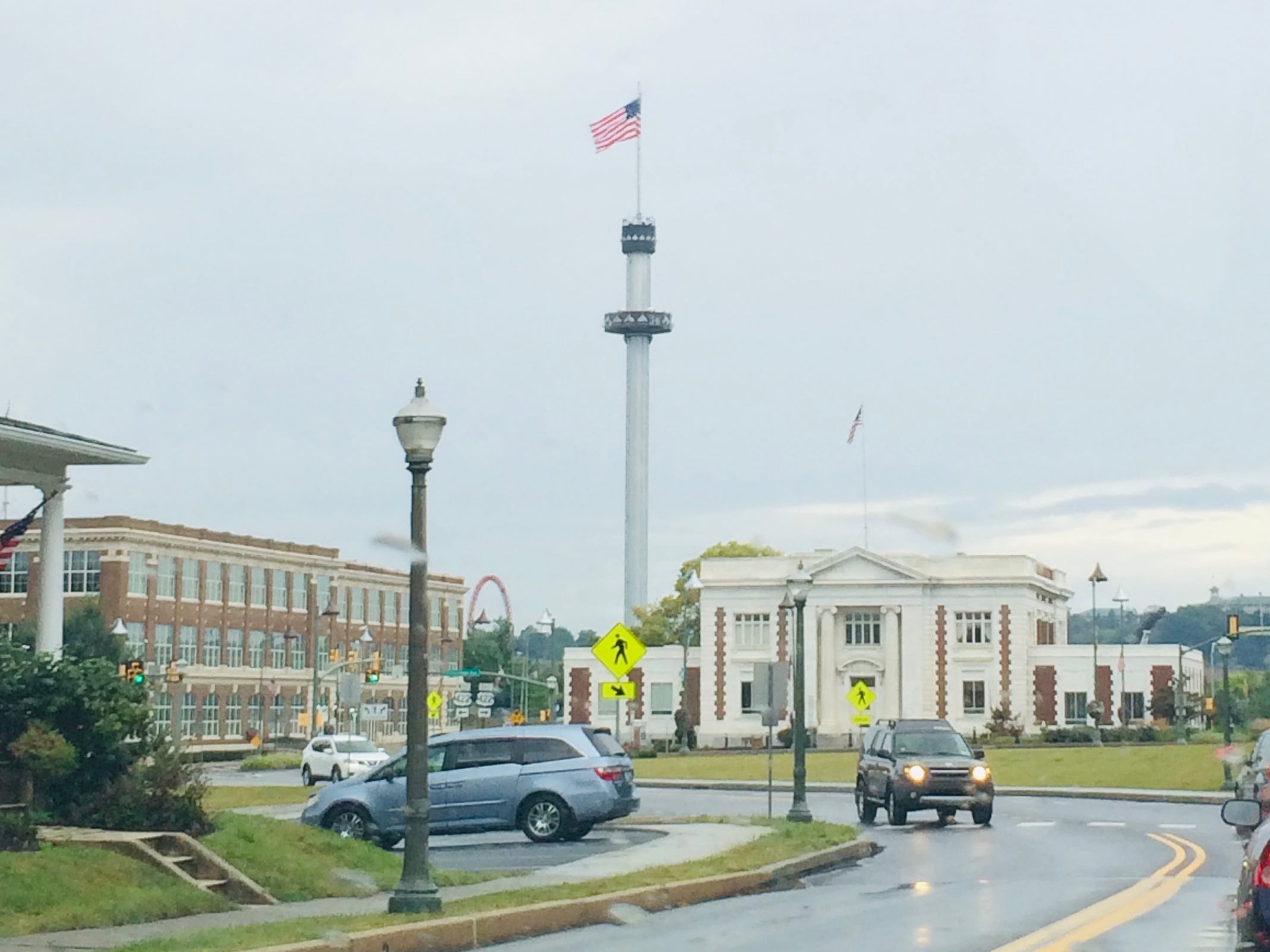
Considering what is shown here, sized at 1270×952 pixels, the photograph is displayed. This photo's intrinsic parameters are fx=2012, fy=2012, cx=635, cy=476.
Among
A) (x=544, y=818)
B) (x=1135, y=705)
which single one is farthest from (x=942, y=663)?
(x=544, y=818)

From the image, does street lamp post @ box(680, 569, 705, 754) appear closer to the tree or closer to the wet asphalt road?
the tree

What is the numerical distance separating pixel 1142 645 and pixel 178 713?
53559 millimetres

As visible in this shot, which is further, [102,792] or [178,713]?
[178,713]

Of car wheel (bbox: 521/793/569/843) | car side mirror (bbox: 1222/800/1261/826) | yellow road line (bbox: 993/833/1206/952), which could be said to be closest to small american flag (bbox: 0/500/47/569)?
car wheel (bbox: 521/793/569/843)

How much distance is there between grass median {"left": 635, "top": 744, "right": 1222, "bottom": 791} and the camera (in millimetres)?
58156

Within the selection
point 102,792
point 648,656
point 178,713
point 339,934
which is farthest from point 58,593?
point 648,656

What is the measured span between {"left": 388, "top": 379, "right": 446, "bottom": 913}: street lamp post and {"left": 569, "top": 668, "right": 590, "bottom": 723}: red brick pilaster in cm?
10341

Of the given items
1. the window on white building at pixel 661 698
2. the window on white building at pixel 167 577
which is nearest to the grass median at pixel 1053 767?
the window on white building at pixel 661 698

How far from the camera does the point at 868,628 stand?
4508 inches

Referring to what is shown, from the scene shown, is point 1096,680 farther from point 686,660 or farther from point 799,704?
point 799,704

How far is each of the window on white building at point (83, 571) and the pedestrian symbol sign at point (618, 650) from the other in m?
79.3

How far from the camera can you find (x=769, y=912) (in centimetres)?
1922

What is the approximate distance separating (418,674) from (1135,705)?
99.4 meters

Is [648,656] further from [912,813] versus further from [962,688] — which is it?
[912,813]
